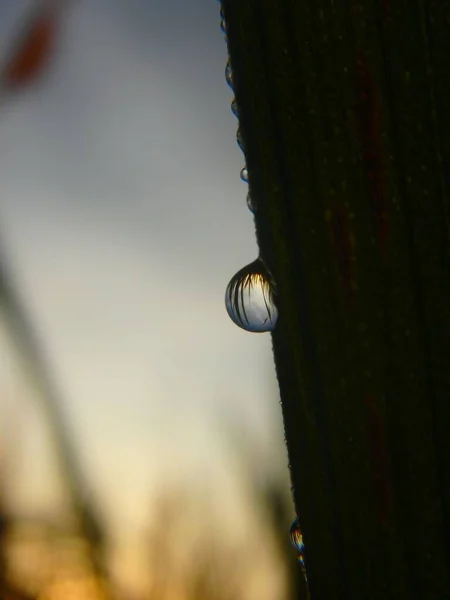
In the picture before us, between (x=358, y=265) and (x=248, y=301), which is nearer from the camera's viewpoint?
(x=358, y=265)

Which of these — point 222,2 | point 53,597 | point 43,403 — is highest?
point 222,2

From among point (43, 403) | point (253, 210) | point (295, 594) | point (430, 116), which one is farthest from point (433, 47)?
point (295, 594)

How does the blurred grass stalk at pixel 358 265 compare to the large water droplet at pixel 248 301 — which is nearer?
the blurred grass stalk at pixel 358 265

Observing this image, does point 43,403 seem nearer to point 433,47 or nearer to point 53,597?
point 53,597

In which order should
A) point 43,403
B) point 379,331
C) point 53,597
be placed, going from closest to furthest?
point 379,331 → point 43,403 → point 53,597
